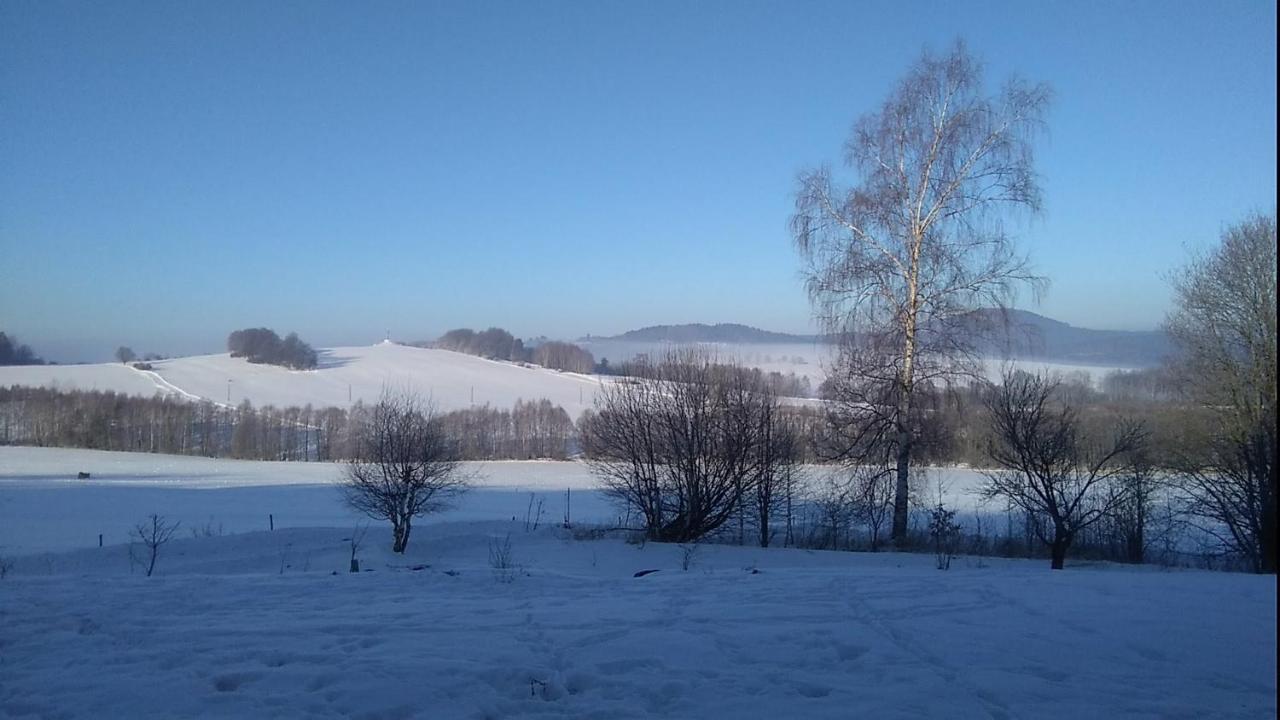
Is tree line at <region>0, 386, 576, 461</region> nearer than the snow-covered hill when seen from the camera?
Yes

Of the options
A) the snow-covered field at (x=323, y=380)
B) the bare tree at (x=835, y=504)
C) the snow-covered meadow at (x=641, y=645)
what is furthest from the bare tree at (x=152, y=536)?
the snow-covered field at (x=323, y=380)

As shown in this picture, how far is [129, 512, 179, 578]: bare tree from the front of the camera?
55.0 feet

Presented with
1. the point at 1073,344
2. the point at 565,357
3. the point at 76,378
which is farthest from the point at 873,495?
the point at 76,378

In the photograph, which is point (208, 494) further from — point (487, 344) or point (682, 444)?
point (487, 344)

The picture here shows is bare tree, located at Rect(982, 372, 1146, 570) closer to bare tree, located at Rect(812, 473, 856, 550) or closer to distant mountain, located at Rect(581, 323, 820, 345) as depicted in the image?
bare tree, located at Rect(812, 473, 856, 550)

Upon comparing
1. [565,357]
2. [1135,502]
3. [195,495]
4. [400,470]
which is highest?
[565,357]

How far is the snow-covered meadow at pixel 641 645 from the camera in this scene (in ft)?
15.8

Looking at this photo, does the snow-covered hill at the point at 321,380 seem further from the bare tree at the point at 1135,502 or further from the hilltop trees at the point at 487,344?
the bare tree at the point at 1135,502

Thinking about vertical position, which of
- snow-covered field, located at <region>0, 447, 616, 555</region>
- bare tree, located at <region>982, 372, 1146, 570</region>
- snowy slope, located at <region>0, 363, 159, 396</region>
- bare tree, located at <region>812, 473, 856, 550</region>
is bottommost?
snow-covered field, located at <region>0, 447, 616, 555</region>

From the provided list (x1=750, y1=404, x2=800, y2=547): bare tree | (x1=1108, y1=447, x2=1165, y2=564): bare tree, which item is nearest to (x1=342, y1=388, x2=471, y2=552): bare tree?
(x1=750, y1=404, x2=800, y2=547): bare tree

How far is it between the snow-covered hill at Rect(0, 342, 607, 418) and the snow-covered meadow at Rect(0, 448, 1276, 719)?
49301 millimetres

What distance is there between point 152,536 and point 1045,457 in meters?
21.6

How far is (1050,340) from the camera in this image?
17.3 meters

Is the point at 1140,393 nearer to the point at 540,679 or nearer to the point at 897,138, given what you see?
the point at 897,138
